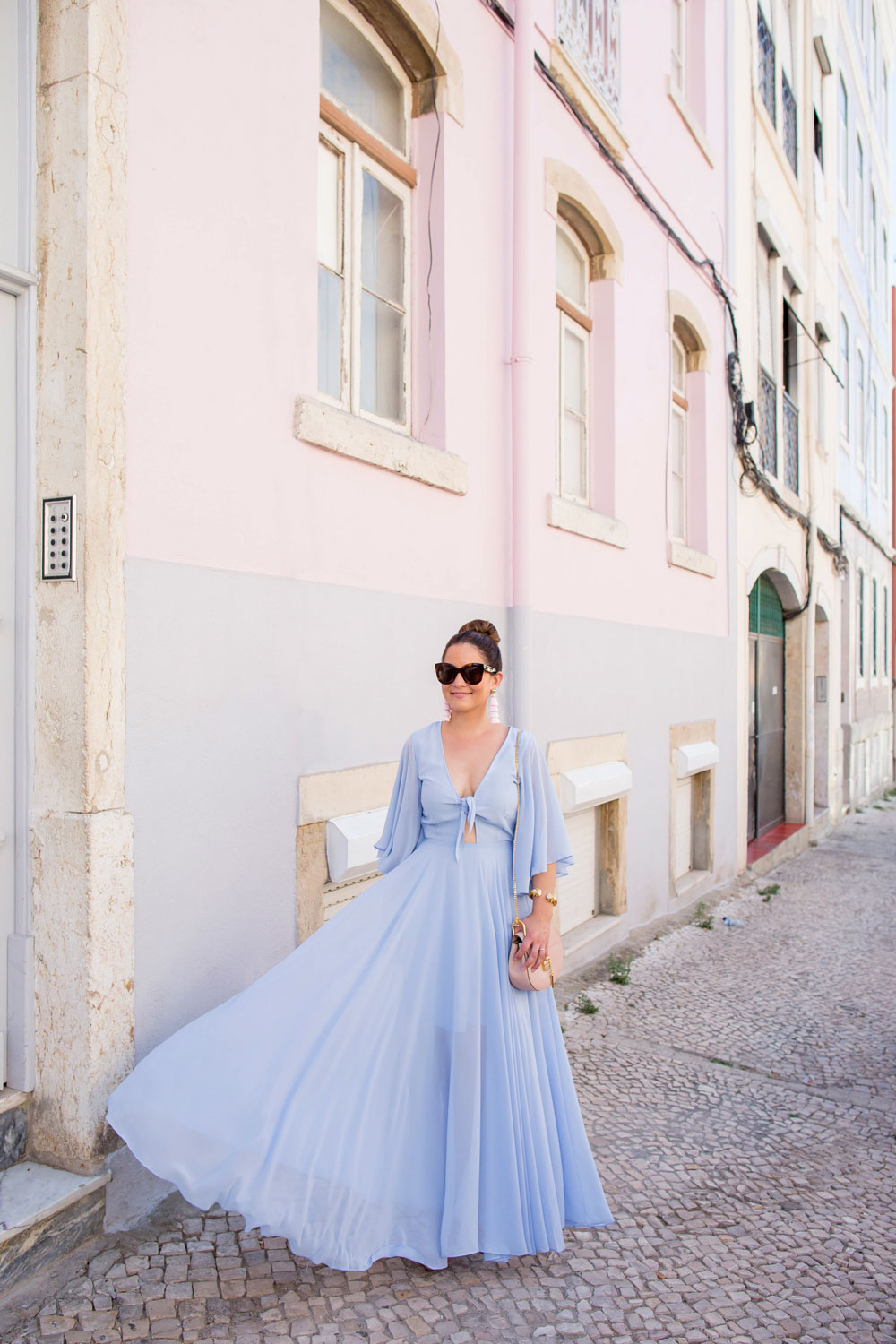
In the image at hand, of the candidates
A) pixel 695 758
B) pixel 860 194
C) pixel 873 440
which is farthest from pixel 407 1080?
pixel 873 440

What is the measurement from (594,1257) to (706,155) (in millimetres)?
8530

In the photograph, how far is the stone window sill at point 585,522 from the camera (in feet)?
18.8

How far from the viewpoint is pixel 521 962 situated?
9.52 feet

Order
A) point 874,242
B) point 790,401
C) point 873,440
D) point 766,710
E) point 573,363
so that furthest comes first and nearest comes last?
point 873,440
point 874,242
point 790,401
point 766,710
point 573,363

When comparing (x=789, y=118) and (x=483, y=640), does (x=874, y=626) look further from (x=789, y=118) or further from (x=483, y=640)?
(x=483, y=640)

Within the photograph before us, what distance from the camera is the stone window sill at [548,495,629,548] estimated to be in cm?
573

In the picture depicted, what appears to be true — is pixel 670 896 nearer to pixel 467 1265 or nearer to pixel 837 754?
pixel 467 1265

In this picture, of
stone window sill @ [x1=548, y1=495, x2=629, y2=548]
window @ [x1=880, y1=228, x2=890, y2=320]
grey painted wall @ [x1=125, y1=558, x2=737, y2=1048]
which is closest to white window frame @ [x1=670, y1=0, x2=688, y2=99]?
stone window sill @ [x1=548, y1=495, x2=629, y2=548]

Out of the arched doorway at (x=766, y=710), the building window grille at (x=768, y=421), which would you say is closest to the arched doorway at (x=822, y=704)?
the arched doorway at (x=766, y=710)

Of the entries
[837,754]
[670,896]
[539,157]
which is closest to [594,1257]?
[670,896]

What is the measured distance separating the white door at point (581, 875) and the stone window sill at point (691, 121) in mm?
5571

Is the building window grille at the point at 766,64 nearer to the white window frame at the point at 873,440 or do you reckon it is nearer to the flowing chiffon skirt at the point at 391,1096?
the white window frame at the point at 873,440

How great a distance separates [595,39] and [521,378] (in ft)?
9.40

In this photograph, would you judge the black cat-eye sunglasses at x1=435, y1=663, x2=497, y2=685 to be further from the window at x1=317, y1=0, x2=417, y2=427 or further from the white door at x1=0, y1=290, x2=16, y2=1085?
the window at x1=317, y1=0, x2=417, y2=427
